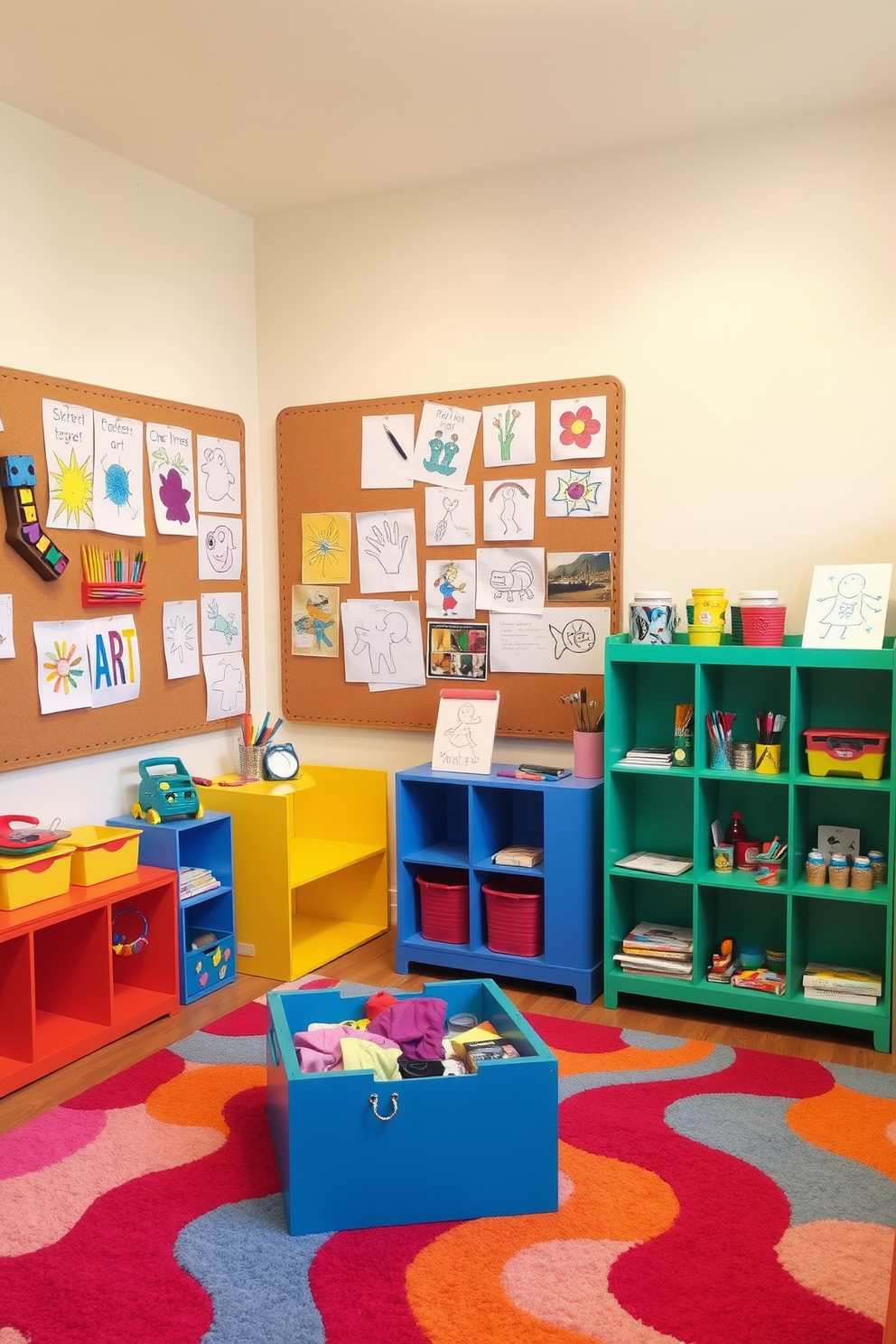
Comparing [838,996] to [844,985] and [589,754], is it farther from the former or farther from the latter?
[589,754]

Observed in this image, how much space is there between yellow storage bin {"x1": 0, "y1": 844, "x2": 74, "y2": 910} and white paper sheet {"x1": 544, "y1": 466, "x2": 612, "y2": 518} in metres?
1.81

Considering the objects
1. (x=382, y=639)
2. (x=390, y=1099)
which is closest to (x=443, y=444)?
(x=382, y=639)

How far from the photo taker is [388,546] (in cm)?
382

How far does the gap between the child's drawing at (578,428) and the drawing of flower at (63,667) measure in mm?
1617

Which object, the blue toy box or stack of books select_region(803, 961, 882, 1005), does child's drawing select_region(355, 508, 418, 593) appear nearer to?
stack of books select_region(803, 961, 882, 1005)

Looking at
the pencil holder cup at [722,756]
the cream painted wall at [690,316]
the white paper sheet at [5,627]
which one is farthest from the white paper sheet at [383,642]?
the white paper sheet at [5,627]

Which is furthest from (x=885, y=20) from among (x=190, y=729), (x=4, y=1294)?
(x=4, y=1294)

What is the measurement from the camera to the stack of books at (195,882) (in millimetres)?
3289

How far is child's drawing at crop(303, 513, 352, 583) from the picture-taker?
391cm

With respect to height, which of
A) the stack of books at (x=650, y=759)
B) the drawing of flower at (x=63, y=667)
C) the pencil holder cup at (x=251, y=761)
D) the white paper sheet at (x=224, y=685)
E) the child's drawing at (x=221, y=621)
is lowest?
the pencil holder cup at (x=251, y=761)

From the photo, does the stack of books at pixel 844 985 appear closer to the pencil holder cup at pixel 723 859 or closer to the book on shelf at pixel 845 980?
the book on shelf at pixel 845 980

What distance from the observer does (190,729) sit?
3.73m

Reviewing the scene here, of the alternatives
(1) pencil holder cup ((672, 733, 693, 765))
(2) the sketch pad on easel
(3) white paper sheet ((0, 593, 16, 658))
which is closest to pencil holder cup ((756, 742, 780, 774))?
(1) pencil holder cup ((672, 733, 693, 765))

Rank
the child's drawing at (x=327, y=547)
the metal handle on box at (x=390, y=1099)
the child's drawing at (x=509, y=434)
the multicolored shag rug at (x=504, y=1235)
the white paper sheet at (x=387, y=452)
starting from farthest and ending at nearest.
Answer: the child's drawing at (x=327, y=547) < the white paper sheet at (x=387, y=452) < the child's drawing at (x=509, y=434) < the metal handle on box at (x=390, y=1099) < the multicolored shag rug at (x=504, y=1235)
